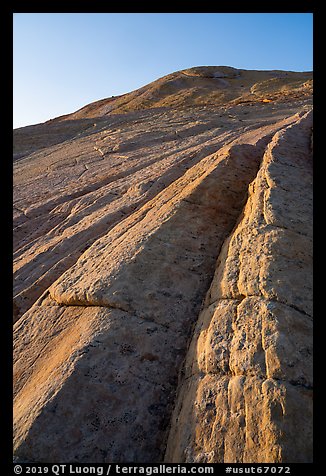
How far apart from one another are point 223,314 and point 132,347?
1207 mm

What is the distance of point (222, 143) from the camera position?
11.7 m

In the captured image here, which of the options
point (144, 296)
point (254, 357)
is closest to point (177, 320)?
point (144, 296)

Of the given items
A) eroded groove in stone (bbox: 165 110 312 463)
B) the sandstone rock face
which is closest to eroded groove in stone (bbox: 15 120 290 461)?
the sandstone rock face

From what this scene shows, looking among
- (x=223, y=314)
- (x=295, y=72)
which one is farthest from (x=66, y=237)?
(x=295, y=72)

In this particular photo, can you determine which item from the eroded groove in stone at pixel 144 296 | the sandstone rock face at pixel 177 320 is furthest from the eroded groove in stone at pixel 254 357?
the eroded groove in stone at pixel 144 296

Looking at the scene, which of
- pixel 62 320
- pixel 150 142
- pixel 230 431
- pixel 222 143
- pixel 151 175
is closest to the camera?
pixel 230 431

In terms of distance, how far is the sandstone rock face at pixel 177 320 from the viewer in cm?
367

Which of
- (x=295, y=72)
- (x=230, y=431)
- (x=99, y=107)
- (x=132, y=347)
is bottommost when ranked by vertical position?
(x=230, y=431)

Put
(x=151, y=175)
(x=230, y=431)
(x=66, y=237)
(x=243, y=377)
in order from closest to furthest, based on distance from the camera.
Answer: (x=230, y=431) → (x=243, y=377) → (x=66, y=237) → (x=151, y=175)

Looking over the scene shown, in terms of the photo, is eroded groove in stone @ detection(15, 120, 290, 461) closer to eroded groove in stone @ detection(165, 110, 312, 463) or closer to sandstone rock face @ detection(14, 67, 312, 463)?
sandstone rock face @ detection(14, 67, 312, 463)

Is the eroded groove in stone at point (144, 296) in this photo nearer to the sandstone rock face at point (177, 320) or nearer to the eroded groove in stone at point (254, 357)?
the sandstone rock face at point (177, 320)

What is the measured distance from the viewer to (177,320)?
5.02 m

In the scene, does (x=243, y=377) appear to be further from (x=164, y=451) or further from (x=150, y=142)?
(x=150, y=142)

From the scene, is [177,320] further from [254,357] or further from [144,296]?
[254,357]
